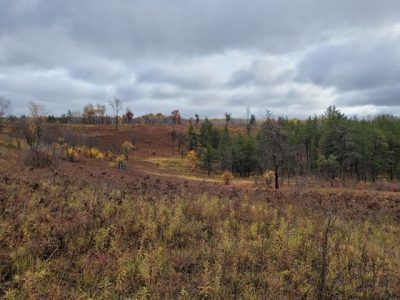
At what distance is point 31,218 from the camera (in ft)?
22.7

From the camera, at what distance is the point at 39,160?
1980 centimetres

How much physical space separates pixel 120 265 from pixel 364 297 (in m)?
4.28

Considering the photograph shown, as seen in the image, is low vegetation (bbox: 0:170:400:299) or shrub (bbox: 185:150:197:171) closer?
low vegetation (bbox: 0:170:400:299)

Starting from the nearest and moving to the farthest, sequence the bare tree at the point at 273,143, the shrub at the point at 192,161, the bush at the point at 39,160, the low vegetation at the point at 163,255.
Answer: the low vegetation at the point at 163,255 < the bush at the point at 39,160 < the bare tree at the point at 273,143 < the shrub at the point at 192,161

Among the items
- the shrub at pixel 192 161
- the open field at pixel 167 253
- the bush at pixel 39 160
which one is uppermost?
the bush at pixel 39 160

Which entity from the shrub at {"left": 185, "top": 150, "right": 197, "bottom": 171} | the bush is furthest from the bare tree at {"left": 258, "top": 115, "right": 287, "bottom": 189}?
the shrub at {"left": 185, "top": 150, "right": 197, "bottom": 171}

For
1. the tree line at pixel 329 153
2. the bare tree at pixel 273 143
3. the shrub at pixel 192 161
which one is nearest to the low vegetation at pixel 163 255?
the bare tree at pixel 273 143

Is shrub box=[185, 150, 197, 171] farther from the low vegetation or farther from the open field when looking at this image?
the low vegetation

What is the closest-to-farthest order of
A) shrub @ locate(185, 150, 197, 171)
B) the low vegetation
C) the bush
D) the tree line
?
1. the low vegetation
2. the bush
3. the tree line
4. shrub @ locate(185, 150, 197, 171)

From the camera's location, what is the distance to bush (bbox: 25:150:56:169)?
63.8 ft

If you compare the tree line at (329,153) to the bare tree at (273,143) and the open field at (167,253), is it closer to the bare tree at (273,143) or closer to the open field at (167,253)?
the bare tree at (273,143)

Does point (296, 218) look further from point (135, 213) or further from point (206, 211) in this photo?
point (135, 213)

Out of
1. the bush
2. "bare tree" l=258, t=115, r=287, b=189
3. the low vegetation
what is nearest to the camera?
the low vegetation

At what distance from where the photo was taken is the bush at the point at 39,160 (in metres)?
19.4
